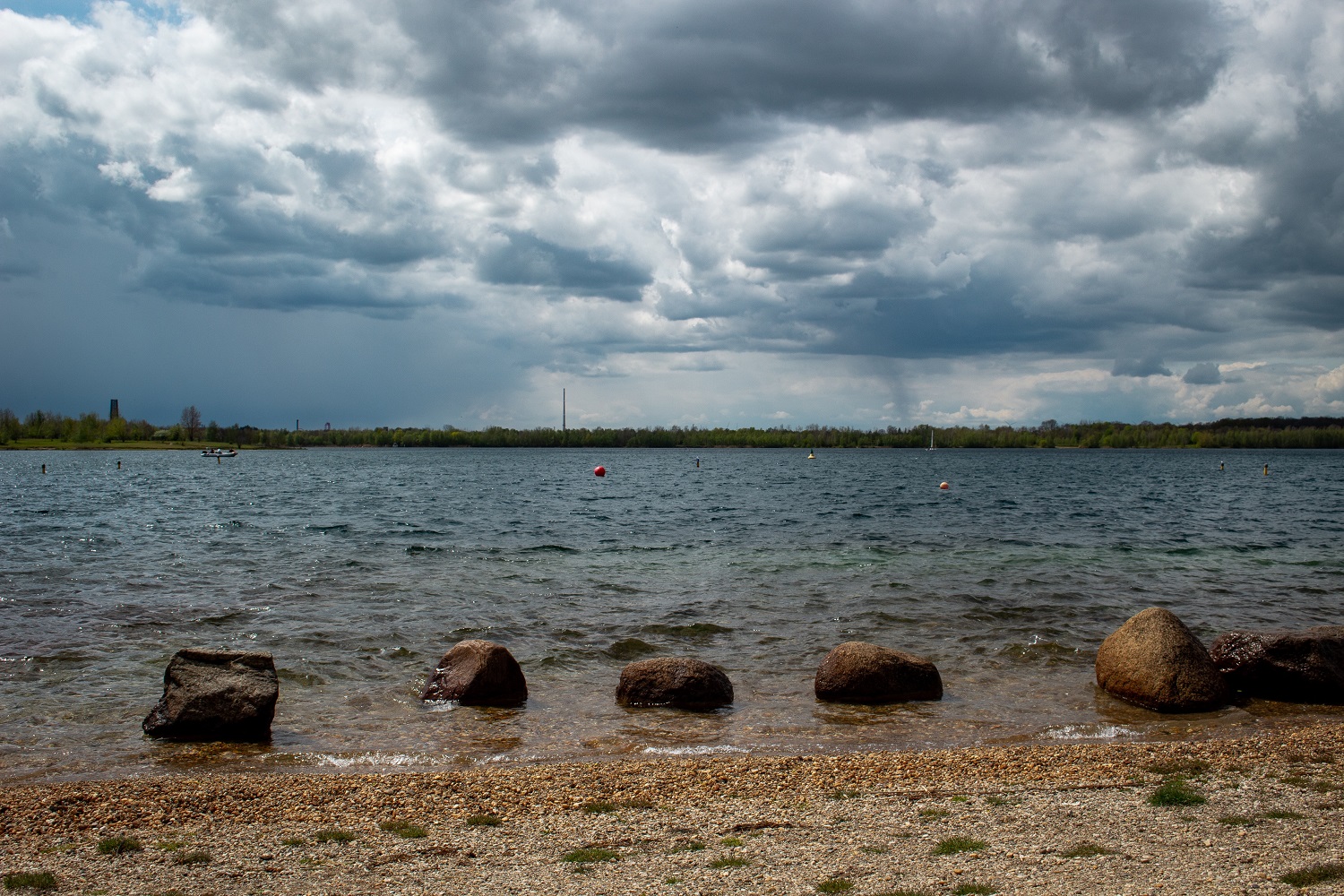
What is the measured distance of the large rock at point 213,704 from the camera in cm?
1231

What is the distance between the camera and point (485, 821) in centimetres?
908

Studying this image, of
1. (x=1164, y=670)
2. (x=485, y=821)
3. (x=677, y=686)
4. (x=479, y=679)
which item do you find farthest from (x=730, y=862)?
(x=1164, y=670)

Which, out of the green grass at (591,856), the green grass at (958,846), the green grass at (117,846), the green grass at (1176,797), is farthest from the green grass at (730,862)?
the green grass at (117,846)

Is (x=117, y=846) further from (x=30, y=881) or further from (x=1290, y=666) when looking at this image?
(x=1290, y=666)

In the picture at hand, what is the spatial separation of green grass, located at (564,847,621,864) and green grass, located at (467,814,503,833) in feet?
3.89

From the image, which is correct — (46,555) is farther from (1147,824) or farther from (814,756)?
(1147,824)

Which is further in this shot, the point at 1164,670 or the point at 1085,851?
the point at 1164,670

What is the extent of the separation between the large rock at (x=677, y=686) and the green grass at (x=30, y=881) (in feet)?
26.7

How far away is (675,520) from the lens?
48219mm

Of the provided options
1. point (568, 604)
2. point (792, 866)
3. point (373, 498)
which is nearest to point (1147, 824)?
point (792, 866)

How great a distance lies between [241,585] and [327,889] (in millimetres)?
20313

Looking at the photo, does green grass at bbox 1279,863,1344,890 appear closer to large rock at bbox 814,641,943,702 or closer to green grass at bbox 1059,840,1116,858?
green grass at bbox 1059,840,1116,858

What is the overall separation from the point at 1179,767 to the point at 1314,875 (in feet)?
11.6

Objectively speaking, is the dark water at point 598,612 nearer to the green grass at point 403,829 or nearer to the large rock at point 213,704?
the large rock at point 213,704
